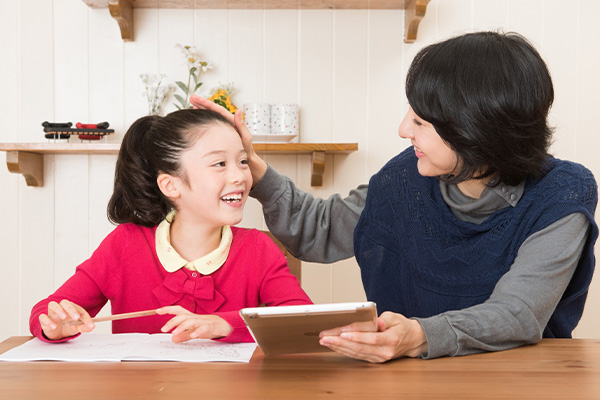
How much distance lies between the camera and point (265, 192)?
4.93ft

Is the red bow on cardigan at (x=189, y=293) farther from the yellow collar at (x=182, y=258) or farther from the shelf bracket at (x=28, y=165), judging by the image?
the shelf bracket at (x=28, y=165)

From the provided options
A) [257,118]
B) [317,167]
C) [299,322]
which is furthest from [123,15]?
[299,322]

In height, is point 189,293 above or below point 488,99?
below

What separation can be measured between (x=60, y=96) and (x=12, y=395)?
186 centimetres

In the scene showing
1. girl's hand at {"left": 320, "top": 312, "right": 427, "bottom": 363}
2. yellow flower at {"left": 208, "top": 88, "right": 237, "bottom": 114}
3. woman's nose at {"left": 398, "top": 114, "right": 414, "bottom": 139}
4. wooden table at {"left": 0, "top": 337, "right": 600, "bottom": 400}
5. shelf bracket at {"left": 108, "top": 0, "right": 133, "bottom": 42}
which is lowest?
wooden table at {"left": 0, "top": 337, "right": 600, "bottom": 400}

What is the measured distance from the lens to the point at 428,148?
125 centimetres

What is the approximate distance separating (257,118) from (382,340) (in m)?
1.53

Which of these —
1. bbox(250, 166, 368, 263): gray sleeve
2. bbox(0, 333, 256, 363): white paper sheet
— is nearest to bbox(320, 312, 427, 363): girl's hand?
bbox(0, 333, 256, 363): white paper sheet

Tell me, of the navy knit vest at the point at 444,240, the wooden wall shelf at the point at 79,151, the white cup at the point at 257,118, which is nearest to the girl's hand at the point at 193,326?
the navy knit vest at the point at 444,240

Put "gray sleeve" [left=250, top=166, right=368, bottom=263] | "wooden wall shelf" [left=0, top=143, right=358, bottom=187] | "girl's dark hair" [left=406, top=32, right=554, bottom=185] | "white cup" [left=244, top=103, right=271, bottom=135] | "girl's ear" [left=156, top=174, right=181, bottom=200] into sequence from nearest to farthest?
"girl's dark hair" [left=406, top=32, right=554, bottom=185] → "girl's ear" [left=156, top=174, right=181, bottom=200] → "gray sleeve" [left=250, top=166, right=368, bottom=263] → "wooden wall shelf" [left=0, top=143, right=358, bottom=187] → "white cup" [left=244, top=103, right=271, bottom=135]

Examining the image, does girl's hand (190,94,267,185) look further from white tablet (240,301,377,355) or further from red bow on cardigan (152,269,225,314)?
white tablet (240,301,377,355)

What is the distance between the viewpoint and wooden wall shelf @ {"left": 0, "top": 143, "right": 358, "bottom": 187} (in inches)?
87.3

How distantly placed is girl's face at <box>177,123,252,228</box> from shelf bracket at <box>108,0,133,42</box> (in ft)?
3.62

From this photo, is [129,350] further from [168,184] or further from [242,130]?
[242,130]
